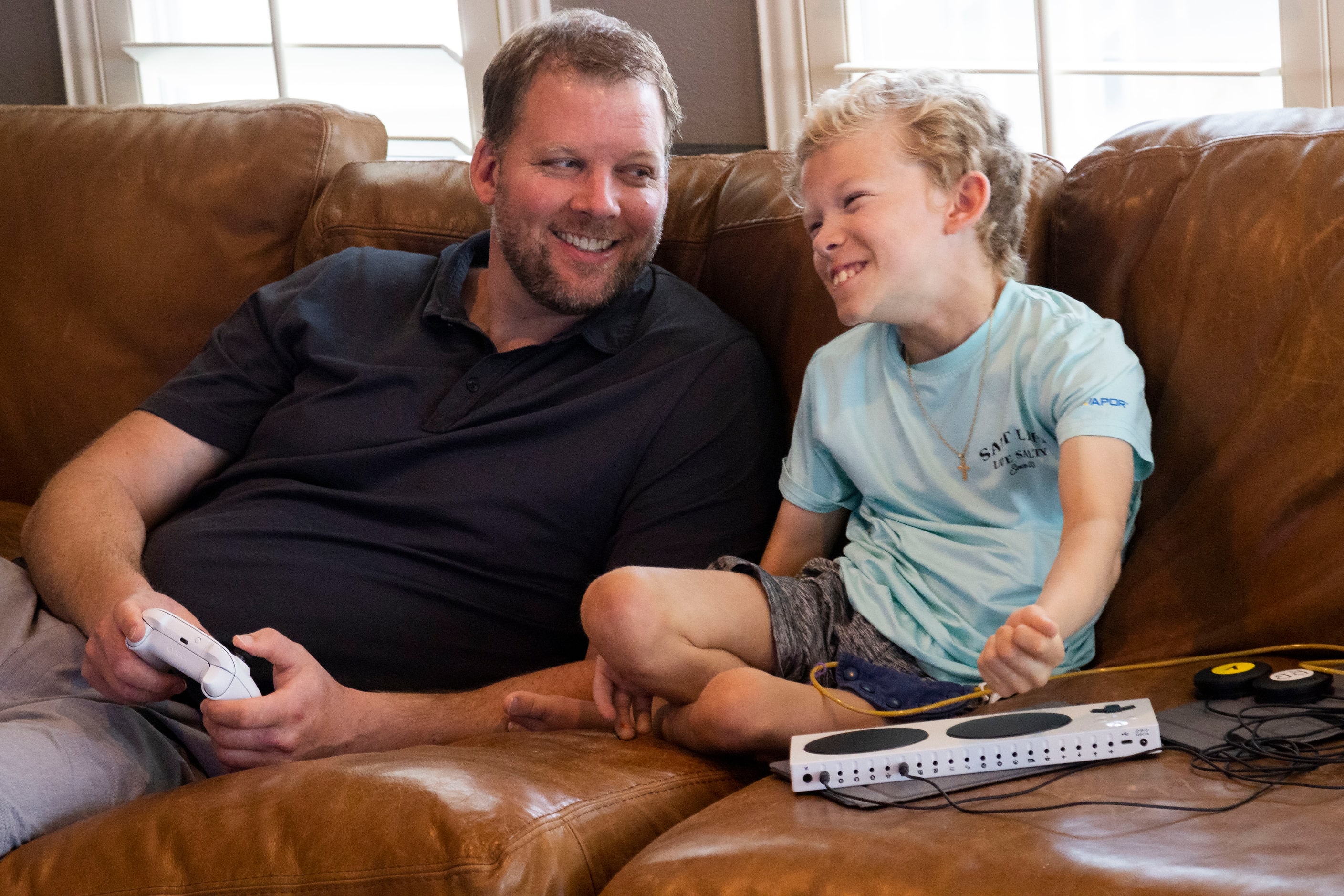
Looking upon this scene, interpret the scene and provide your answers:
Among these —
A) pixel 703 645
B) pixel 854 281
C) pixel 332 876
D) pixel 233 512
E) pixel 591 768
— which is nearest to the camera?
pixel 332 876

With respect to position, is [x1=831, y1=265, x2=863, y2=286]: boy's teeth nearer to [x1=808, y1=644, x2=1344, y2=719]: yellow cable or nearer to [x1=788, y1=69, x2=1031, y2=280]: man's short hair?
[x1=788, y1=69, x2=1031, y2=280]: man's short hair

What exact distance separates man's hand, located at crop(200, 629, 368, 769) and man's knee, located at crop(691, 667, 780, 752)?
38 centimetres

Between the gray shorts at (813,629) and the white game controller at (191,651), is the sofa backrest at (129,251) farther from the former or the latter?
the gray shorts at (813,629)

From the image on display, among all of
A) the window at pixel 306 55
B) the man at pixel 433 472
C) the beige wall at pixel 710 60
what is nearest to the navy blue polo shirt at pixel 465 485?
the man at pixel 433 472

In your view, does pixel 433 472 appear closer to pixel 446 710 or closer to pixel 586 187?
pixel 446 710

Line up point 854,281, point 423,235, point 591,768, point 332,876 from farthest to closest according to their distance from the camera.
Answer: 1. point 423,235
2. point 854,281
3. point 591,768
4. point 332,876

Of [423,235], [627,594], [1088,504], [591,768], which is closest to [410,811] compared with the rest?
[591,768]

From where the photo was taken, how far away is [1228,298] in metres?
1.31

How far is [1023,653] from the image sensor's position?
962 millimetres

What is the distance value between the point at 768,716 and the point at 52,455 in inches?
58.4

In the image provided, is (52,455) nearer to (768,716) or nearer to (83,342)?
(83,342)

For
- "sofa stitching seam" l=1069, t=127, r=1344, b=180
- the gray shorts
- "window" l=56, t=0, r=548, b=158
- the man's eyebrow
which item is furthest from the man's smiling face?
"window" l=56, t=0, r=548, b=158

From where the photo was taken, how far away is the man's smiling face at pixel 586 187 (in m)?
1.61

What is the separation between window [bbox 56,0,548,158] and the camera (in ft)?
8.64
